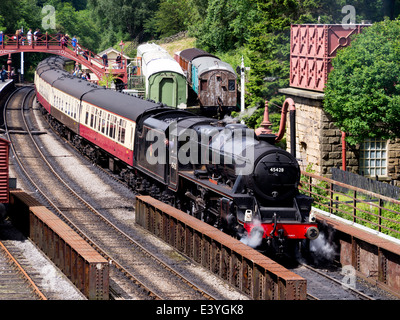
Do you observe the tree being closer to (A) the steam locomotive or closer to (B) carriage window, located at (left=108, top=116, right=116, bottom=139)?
(A) the steam locomotive

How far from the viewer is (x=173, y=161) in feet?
70.3

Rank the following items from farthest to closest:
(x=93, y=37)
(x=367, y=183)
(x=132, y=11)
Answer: (x=93, y=37) < (x=132, y=11) < (x=367, y=183)

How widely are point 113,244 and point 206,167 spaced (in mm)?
3319

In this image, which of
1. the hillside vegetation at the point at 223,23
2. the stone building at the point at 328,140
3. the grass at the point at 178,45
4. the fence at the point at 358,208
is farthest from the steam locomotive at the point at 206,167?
the grass at the point at 178,45

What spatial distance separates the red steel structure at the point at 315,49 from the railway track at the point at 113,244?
32.0ft

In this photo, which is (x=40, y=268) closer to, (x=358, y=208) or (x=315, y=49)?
(x=358, y=208)

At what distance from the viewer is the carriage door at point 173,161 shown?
69.5ft

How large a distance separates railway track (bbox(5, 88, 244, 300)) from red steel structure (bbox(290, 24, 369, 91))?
32.0ft

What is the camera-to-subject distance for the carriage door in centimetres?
2117

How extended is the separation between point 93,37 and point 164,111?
75.2 metres

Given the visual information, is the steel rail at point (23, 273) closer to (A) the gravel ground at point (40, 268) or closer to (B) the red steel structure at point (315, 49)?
(A) the gravel ground at point (40, 268)

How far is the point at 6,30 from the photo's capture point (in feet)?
249
